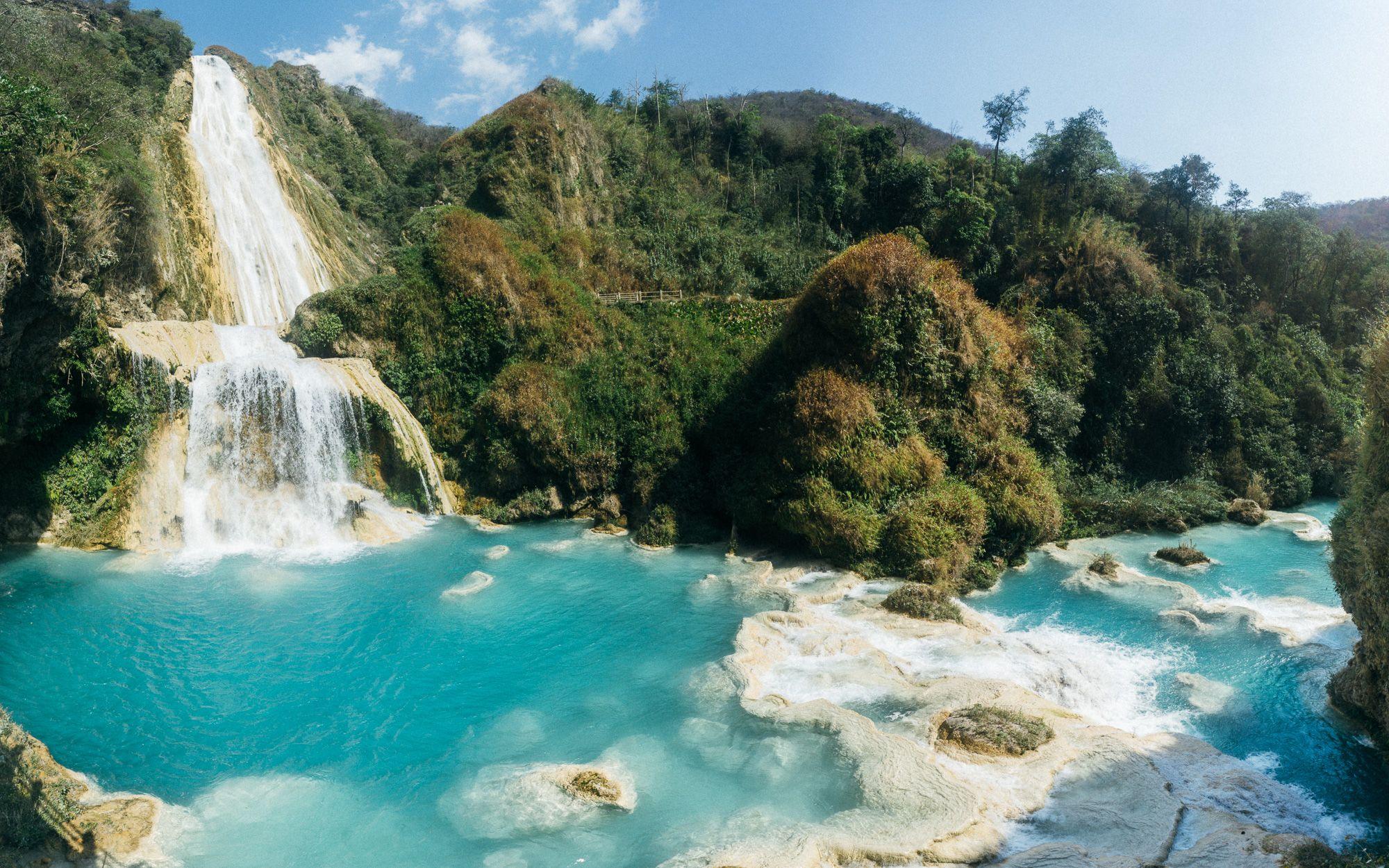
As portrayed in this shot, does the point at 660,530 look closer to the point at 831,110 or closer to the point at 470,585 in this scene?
the point at 470,585

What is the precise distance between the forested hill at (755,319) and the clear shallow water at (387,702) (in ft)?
13.0

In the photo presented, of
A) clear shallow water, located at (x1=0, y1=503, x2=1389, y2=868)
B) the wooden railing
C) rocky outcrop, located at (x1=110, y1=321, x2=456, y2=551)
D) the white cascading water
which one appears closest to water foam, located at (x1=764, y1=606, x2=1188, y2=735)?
clear shallow water, located at (x1=0, y1=503, x2=1389, y2=868)

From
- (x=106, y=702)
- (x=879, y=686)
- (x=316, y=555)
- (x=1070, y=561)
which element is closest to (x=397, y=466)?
(x=316, y=555)

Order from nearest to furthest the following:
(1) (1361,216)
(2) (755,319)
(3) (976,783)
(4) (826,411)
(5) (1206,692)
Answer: (3) (976,783) < (5) (1206,692) < (4) (826,411) < (2) (755,319) < (1) (1361,216)

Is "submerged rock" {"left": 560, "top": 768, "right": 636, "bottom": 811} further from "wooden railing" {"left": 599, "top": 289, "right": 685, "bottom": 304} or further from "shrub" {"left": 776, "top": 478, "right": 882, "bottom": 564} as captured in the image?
"wooden railing" {"left": 599, "top": 289, "right": 685, "bottom": 304}

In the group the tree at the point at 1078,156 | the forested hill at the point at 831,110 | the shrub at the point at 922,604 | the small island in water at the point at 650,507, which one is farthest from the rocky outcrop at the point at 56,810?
the forested hill at the point at 831,110

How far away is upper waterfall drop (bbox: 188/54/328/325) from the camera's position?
1024 inches

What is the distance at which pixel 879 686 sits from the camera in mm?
11094

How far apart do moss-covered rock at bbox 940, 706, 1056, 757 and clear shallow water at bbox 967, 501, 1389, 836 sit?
262cm

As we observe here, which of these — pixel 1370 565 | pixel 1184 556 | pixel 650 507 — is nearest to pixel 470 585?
pixel 650 507

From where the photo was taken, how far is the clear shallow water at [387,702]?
27.9ft

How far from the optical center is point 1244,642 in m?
12.9

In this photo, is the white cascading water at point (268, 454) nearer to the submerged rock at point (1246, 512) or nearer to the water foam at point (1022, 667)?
the water foam at point (1022, 667)

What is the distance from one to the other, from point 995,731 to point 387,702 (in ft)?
29.2
